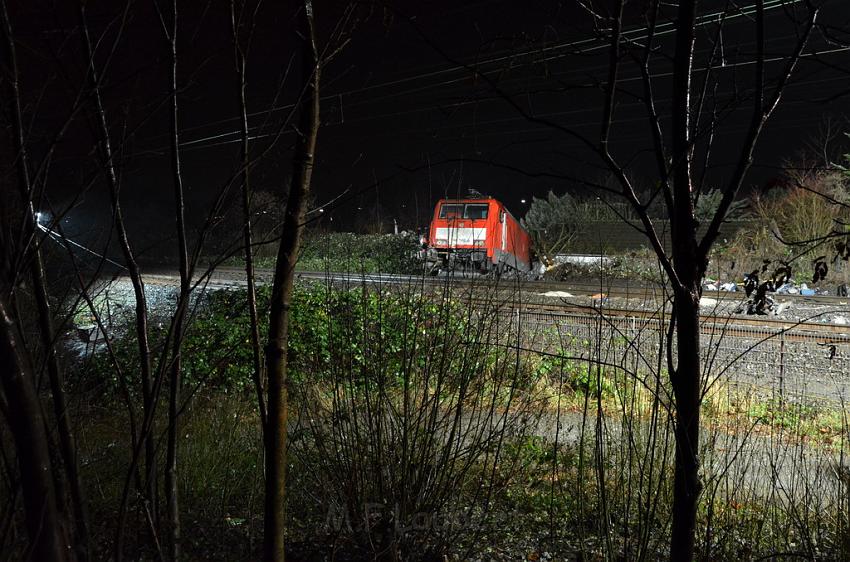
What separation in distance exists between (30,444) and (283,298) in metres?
0.89

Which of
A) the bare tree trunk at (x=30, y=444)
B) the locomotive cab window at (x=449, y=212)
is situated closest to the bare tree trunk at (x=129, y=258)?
the bare tree trunk at (x=30, y=444)

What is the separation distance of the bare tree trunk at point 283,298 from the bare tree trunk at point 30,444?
2.57 feet

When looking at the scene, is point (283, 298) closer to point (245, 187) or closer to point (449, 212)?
point (245, 187)

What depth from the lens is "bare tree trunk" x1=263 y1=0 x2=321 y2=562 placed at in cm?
186

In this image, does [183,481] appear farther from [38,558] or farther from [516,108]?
[516,108]

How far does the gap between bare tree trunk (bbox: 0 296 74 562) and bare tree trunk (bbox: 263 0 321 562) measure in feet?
2.57

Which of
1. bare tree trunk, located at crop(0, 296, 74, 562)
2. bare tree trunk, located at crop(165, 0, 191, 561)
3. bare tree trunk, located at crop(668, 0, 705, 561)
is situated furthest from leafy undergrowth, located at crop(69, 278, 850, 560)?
bare tree trunk, located at crop(0, 296, 74, 562)

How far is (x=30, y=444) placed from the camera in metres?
1.09

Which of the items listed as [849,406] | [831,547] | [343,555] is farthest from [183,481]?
[849,406]

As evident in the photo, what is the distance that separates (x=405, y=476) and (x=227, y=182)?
1.88m

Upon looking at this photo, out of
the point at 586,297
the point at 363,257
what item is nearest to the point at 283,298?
the point at 363,257

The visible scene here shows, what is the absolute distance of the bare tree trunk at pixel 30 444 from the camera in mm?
1072

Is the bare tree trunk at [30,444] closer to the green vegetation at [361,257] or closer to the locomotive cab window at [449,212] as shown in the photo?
the green vegetation at [361,257]

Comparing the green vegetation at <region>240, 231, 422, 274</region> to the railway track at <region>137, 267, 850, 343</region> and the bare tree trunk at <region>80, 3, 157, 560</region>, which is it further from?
the bare tree trunk at <region>80, 3, 157, 560</region>
